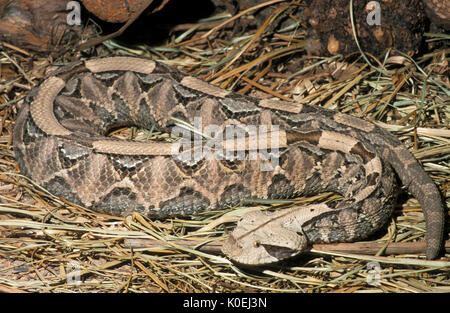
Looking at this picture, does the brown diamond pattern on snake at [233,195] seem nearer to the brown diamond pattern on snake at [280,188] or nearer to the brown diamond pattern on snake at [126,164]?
the brown diamond pattern on snake at [280,188]

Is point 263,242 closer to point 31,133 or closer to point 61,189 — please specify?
point 61,189

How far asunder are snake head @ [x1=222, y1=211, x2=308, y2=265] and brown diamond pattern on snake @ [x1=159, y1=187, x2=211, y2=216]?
628mm

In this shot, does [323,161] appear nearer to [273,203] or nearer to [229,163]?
[273,203]

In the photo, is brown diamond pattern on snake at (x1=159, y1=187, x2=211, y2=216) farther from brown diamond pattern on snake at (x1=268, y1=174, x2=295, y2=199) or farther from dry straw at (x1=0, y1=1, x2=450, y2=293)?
brown diamond pattern on snake at (x1=268, y1=174, x2=295, y2=199)

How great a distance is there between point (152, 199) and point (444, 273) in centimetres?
284

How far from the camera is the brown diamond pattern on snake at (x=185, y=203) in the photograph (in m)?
4.89

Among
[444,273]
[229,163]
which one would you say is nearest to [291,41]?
[229,163]

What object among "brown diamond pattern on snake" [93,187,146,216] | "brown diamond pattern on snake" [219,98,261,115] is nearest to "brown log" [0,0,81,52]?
"brown diamond pattern on snake" [219,98,261,115]

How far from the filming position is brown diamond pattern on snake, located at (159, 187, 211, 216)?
16.1 ft

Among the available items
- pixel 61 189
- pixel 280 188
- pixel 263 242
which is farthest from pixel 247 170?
pixel 61 189

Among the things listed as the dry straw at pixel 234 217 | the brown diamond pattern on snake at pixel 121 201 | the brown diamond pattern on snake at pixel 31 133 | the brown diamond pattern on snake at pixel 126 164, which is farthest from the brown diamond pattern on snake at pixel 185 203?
the brown diamond pattern on snake at pixel 31 133

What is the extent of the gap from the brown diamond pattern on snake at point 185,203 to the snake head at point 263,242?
24.7 inches

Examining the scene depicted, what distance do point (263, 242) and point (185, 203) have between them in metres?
1.05
